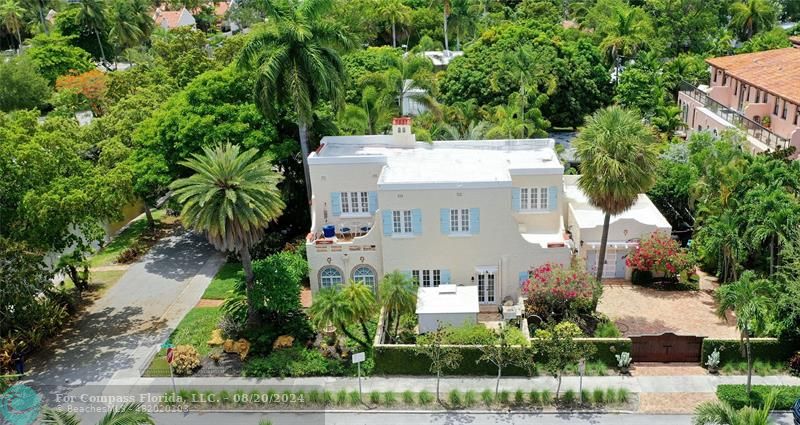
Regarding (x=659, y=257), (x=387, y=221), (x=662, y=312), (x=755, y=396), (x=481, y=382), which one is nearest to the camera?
(x=755, y=396)

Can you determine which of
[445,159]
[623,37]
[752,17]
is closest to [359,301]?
[445,159]

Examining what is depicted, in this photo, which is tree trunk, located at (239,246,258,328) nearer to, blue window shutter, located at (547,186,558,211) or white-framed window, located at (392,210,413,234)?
white-framed window, located at (392,210,413,234)

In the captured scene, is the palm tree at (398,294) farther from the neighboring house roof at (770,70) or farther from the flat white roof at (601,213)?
the neighboring house roof at (770,70)

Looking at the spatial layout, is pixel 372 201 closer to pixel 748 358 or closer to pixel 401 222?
pixel 401 222

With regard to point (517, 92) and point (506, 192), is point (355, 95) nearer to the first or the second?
point (517, 92)

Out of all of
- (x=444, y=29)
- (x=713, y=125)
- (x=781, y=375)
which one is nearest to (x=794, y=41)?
(x=713, y=125)

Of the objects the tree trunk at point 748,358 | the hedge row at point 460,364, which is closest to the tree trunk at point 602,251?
the hedge row at point 460,364
